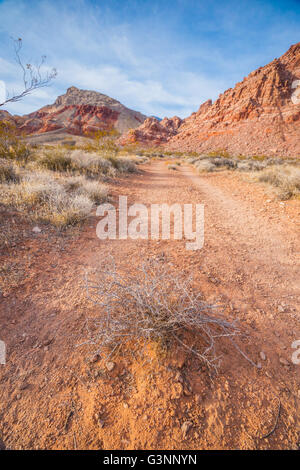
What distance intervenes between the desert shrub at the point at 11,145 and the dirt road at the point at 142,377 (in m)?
6.11

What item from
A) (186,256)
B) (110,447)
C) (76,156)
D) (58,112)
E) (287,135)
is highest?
(58,112)

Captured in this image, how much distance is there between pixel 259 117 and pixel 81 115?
70704 millimetres

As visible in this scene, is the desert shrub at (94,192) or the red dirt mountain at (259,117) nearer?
the desert shrub at (94,192)

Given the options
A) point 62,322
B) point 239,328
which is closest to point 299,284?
point 239,328

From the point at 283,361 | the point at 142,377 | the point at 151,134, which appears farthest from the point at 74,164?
the point at 151,134

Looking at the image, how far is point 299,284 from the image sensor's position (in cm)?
239

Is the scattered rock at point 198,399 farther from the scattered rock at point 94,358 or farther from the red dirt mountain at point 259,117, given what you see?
the red dirt mountain at point 259,117

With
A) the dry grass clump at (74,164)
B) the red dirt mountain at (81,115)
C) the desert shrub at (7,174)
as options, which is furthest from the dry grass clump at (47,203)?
the red dirt mountain at (81,115)

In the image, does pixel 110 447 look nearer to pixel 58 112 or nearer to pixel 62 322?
pixel 62 322

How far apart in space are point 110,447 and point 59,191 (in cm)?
430

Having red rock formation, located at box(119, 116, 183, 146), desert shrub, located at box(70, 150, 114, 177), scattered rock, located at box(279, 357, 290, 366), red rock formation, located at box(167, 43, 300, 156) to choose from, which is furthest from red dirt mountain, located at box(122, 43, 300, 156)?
scattered rock, located at box(279, 357, 290, 366)

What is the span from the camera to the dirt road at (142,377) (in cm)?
109

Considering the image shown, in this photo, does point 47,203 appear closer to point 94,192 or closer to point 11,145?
point 94,192

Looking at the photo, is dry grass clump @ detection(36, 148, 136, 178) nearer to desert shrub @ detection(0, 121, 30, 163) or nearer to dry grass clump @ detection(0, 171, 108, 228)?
desert shrub @ detection(0, 121, 30, 163)
